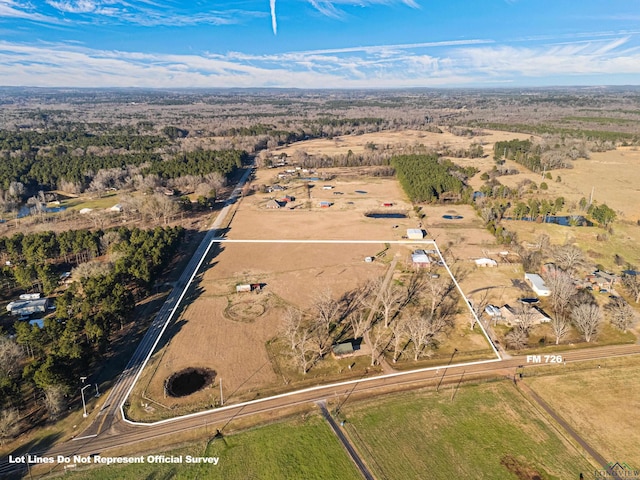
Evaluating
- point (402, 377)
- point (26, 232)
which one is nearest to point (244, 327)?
point (402, 377)

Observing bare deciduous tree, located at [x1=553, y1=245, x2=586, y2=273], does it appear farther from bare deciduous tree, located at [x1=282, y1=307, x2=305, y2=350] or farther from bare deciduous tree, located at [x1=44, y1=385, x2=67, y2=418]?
bare deciduous tree, located at [x1=44, y1=385, x2=67, y2=418]

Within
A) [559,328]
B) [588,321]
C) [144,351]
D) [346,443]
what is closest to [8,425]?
[144,351]

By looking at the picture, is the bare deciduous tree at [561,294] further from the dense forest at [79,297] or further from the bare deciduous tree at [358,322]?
the dense forest at [79,297]

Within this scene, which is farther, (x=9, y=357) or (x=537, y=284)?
(x=537, y=284)

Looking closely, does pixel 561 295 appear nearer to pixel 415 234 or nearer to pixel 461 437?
pixel 461 437

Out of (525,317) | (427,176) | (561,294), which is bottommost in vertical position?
(561,294)

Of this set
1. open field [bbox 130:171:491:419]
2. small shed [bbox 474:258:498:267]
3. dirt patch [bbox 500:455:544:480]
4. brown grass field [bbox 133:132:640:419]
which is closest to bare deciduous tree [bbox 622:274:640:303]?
brown grass field [bbox 133:132:640:419]
